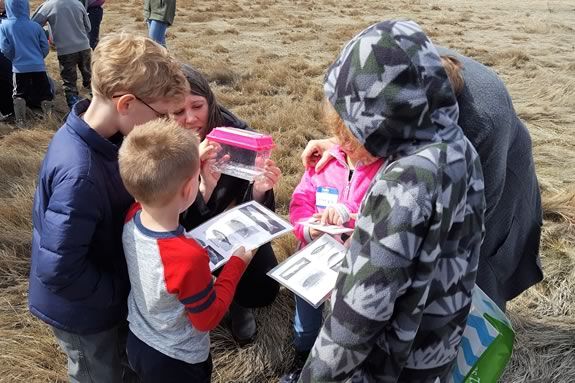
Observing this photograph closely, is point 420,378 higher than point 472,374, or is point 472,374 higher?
point 420,378

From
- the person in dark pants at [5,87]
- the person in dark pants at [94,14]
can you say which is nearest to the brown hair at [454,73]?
the person in dark pants at [5,87]

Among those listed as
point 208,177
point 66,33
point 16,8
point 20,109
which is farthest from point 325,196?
point 66,33

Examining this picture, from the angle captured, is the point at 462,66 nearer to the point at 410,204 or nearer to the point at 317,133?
the point at 410,204

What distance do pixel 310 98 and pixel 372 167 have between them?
500cm

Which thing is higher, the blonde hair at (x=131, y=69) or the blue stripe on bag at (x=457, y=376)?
the blonde hair at (x=131, y=69)

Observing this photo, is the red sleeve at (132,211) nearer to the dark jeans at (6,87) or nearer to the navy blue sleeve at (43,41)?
the navy blue sleeve at (43,41)

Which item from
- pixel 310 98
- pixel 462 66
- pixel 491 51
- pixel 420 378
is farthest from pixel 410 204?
pixel 491 51

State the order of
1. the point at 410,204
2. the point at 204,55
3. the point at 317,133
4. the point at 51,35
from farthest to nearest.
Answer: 1. the point at 204,55
2. the point at 51,35
3. the point at 317,133
4. the point at 410,204

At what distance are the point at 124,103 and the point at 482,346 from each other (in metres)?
1.41

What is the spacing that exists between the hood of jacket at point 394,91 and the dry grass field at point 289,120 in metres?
1.58

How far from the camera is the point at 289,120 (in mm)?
5617

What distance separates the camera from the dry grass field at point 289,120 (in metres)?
2.47

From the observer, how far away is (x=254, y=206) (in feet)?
7.12

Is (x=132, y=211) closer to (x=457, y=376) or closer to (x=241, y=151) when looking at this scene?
(x=241, y=151)
